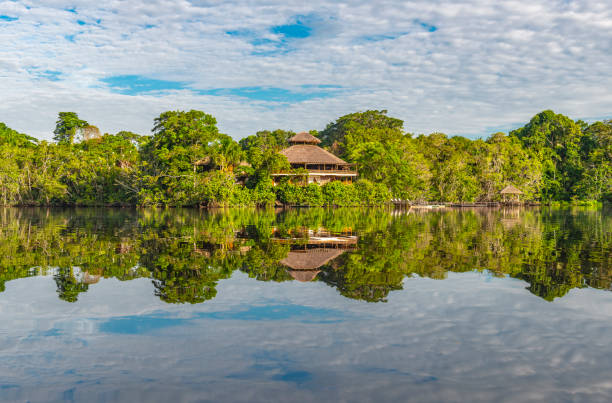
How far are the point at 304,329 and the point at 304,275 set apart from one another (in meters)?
3.08

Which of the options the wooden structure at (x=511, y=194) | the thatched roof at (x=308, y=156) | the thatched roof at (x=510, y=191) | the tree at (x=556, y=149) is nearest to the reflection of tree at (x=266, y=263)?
the thatched roof at (x=308, y=156)

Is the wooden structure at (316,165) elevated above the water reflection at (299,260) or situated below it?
above

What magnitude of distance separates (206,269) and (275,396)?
5360 mm

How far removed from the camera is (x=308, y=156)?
160 feet

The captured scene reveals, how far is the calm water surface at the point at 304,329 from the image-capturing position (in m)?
3.56

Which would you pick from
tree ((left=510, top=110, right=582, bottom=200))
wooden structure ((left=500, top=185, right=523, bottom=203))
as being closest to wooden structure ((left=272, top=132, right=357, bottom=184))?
wooden structure ((left=500, top=185, right=523, bottom=203))

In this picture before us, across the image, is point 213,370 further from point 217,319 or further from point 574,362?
point 574,362

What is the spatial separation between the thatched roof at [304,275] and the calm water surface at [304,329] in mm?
73

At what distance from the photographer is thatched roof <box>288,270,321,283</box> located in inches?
302

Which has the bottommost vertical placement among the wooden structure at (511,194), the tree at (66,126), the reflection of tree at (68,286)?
the reflection of tree at (68,286)

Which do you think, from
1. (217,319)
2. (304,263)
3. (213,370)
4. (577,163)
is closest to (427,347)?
(213,370)

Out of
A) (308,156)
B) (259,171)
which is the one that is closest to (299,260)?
(259,171)

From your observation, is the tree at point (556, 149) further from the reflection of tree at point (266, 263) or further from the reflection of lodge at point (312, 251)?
the reflection of tree at point (266, 263)

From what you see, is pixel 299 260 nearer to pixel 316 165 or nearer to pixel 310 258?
pixel 310 258
